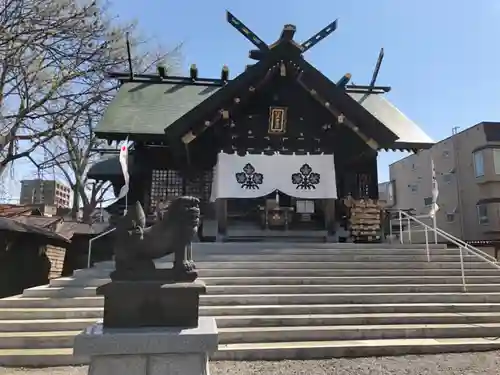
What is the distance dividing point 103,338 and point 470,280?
Result: 7981mm

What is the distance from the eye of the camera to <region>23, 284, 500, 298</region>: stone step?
6902 millimetres

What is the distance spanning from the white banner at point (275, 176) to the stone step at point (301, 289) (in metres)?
4.04

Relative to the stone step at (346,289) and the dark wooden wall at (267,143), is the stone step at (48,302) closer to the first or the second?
the stone step at (346,289)

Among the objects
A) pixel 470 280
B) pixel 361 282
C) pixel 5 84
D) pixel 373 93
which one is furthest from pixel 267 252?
pixel 373 93

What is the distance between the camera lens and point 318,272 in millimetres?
8219

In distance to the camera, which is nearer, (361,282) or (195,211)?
(195,211)

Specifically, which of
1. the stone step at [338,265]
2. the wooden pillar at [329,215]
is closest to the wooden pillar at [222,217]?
the stone step at [338,265]

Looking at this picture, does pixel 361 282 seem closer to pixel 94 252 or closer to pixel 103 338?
pixel 103 338

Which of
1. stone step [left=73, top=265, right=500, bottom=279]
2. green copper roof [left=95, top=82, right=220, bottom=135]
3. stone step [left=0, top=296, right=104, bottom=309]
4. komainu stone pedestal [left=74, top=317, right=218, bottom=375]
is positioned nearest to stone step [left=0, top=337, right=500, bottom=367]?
stone step [left=0, top=296, right=104, bottom=309]

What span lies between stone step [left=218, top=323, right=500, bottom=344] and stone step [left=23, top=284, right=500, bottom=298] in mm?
1118

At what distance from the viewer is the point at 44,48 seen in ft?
31.8

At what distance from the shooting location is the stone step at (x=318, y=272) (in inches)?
309

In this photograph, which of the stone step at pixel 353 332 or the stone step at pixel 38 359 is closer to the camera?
the stone step at pixel 38 359

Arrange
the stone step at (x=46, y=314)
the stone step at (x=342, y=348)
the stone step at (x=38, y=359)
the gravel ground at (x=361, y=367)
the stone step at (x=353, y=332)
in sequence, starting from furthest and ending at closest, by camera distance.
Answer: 1. the stone step at (x=46, y=314)
2. the stone step at (x=353, y=332)
3. the stone step at (x=342, y=348)
4. the stone step at (x=38, y=359)
5. the gravel ground at (x=361, y=367)
